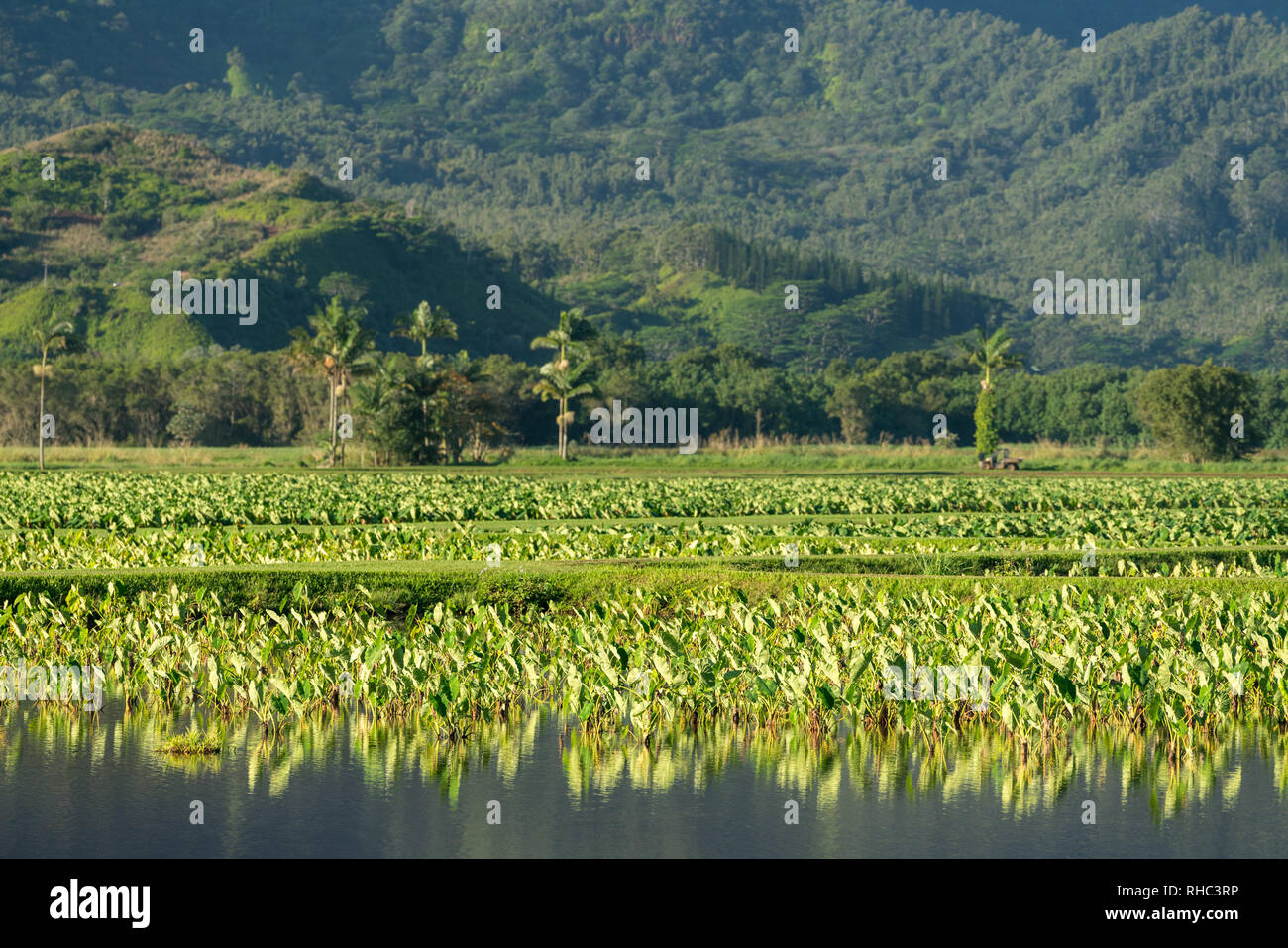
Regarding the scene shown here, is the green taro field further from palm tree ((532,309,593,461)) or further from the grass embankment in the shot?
palm tree ((532,309,593,461))

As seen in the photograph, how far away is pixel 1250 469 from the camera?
71125mm

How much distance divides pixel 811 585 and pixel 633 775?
7.29 m

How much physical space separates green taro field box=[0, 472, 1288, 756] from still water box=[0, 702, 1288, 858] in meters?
0.40

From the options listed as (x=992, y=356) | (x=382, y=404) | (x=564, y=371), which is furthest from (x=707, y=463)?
(x=992, y=356)

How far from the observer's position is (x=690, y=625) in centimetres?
1805

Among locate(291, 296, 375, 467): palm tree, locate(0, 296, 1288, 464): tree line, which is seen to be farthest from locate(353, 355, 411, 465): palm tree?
locate(291, 296, 375, 467): palm tree

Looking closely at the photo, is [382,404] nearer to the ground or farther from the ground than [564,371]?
nearer to the ground

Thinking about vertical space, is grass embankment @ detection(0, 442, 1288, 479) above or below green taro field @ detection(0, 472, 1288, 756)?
above

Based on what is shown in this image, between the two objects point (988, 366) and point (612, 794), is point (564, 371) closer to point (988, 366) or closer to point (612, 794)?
point (988, 366)

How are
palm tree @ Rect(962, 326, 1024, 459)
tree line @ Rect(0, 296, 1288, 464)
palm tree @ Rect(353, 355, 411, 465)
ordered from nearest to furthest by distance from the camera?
palm tree @ Rect(353, 355, 411, 465)
tree line @ Rect(0, 296, 1288, 464)
palm tree @ Rect(962, 326, 1024, 459)

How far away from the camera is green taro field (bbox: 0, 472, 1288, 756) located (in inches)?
582

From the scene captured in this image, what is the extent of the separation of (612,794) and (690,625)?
5.27 m

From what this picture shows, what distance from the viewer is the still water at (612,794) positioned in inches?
458
